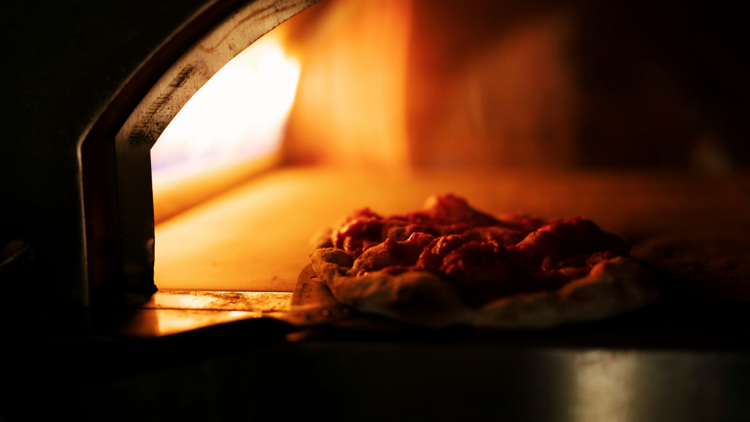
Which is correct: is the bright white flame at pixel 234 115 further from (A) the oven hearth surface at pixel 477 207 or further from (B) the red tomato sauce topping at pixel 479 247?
(B) the red tomato sauce topping at pixel 479 247

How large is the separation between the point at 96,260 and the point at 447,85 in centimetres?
255

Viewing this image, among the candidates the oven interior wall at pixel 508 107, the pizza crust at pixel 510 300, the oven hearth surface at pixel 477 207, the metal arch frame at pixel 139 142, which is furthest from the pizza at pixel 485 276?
the oven interior wall at pixel 508 107

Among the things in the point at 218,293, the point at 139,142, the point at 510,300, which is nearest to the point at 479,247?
the point at 510,300

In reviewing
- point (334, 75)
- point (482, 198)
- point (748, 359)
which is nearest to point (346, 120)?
point (334, 75)

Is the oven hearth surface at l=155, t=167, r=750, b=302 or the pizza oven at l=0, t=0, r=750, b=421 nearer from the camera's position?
the pizza oven at l=0, t=0, r=750, b=421

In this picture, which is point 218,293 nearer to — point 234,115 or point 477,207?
point 477,207

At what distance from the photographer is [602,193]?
2.44m

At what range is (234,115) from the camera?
114 inches

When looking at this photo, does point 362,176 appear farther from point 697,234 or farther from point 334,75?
point 697,234

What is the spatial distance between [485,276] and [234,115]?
7.29 ft

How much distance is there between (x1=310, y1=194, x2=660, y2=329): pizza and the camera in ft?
3.04

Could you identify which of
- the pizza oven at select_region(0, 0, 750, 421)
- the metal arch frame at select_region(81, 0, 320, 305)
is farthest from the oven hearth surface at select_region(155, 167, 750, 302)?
the metal arch frame at select_region(81, 0, 320, 305)

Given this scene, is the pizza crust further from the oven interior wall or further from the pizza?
the oven interior wall

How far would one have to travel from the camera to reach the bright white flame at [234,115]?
7.91 feet
